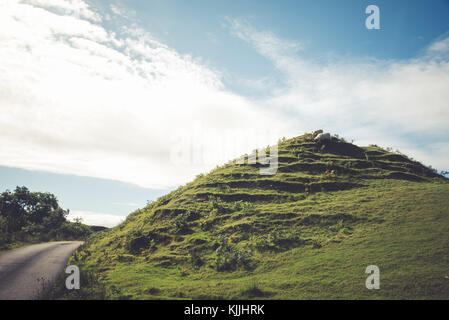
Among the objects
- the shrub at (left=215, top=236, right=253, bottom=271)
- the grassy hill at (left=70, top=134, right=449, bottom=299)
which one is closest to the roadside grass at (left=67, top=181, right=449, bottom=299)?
the grassy hill at (left=70, top=134, right=449, bottom=299)

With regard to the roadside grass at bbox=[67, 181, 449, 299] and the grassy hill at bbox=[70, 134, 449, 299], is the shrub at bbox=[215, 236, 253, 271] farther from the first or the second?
the roadside grass at bbox=[67, 181, 449, 299]

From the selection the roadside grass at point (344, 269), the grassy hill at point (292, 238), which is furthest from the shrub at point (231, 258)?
the roadside grass at point (344, 269)

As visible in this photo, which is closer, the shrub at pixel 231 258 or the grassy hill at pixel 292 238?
the grassy hill at pixel 292 238

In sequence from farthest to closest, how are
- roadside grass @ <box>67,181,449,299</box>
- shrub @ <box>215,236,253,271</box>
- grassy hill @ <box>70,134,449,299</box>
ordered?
shrub @ <box>215,236,253,271</box> → grassy hill @ <box>70,134,449,299</box> → roadside grass @ <box>67,181,449,299</box>

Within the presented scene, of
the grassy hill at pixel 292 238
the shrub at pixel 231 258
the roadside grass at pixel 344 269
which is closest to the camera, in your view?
the roadside grass at pixel 344 269

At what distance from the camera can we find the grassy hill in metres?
13.5

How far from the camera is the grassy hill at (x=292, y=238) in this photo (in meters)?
13.5

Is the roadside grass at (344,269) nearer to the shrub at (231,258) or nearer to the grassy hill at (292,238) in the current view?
the grassy hill at (292,238)

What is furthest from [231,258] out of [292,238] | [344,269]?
[344,269]

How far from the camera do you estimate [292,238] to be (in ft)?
65.2

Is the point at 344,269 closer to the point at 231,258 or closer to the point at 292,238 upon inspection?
the point at 292,238

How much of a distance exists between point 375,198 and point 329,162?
10881 mm

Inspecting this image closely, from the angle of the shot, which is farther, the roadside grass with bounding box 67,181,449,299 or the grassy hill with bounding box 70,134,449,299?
the grassy hill with bounding box 70,134,449,299

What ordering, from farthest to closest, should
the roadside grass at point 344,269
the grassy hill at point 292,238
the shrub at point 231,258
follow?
the shrub at point 231,258
the grassy hill at point 292,238
the roadside grass at point 344,269
